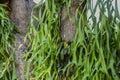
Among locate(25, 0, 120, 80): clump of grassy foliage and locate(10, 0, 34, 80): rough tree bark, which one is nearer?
→ locate(25, 0, 120, 80): clump of grassy foliage

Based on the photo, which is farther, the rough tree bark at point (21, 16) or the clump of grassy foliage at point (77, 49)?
the rough tree bark at point (21, 16)

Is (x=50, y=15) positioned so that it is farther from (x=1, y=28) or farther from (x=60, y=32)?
(x=1, y=28)

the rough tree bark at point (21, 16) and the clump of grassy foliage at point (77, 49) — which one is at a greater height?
the rough tree bark at point (21, 16)

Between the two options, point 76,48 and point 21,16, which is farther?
point 21,16

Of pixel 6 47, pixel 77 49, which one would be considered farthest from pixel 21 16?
pixel 77 49

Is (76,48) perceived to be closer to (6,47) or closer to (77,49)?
(77,49)

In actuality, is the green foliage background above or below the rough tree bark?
below
